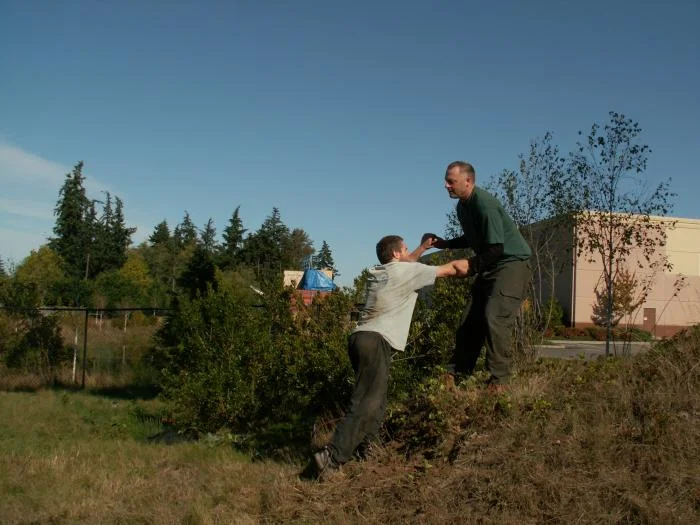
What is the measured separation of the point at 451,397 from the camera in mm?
5059

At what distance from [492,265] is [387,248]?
33.4 inches

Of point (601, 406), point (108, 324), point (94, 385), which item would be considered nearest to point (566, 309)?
point (108, 324)

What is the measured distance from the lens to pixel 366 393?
5145 mm

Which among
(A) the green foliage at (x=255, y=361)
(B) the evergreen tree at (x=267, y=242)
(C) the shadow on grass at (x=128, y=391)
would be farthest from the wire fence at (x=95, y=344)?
(B) the evergreen tree at (x=267, y=242)

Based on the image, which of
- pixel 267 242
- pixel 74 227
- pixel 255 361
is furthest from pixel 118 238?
pixel 255 361

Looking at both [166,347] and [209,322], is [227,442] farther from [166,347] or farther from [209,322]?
[166,347]

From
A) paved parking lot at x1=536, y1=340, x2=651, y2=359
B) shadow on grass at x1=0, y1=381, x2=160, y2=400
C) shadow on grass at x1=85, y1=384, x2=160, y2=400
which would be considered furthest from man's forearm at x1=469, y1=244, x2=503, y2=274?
shadow on grass at x1=0, y1=381, x2=160, y2=400

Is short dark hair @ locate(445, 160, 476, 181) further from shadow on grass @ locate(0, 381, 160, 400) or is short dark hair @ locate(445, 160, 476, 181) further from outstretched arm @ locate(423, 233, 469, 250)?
shadow on grass @ locate(0, 381, 160, 400)

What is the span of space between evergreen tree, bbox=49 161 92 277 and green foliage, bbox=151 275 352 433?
6280 cm

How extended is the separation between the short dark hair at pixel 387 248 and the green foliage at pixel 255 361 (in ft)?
7.37

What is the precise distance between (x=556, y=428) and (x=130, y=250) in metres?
84.0

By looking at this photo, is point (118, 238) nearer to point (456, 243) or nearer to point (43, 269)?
point (43, 269)

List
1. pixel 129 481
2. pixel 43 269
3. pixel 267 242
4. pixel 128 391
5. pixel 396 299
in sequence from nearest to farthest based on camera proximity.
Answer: pixel 396 299 < pixel 129 481 < pixel 128 391 < pixel 43 269 < pixel 267 242

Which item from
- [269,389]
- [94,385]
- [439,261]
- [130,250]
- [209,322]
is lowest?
[94,385]
